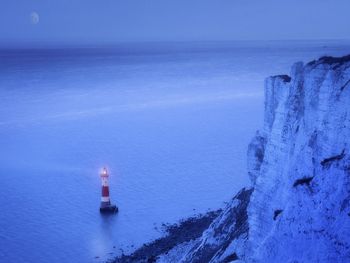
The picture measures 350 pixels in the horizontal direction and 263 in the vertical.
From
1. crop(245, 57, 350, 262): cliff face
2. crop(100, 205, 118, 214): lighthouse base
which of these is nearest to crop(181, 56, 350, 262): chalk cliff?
crop(245, 57, 350, 262): cliff face

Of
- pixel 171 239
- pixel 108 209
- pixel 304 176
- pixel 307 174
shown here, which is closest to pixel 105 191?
pixel 108 209

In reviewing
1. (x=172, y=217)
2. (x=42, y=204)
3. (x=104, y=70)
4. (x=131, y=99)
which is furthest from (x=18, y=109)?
(x=104, y=70)

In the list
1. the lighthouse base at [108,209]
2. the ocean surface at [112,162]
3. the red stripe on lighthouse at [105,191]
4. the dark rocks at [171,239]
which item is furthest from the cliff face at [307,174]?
the lighthouse base at [108,209]

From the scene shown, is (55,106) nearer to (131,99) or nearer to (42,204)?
(131,99)

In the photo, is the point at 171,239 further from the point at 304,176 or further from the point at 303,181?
the point at 303,181

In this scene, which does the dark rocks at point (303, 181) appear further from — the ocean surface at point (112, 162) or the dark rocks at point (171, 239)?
the ocean surface at point (112, 162)

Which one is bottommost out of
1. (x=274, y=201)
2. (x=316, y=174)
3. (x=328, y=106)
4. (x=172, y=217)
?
(x=172, y=217)
